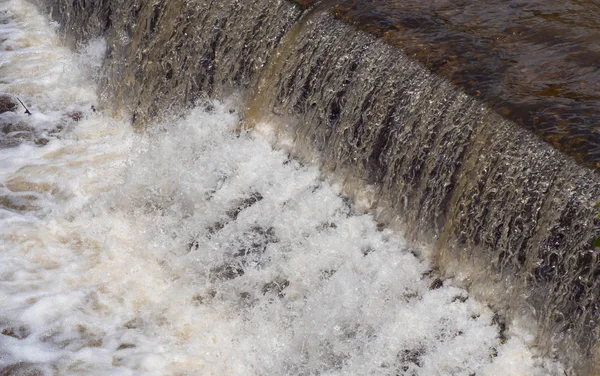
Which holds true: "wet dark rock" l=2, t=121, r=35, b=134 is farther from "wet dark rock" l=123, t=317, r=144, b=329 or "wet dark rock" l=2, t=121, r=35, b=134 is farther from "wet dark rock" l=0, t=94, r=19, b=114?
"wet dark rock" l=123, t=317, r=144, b=329

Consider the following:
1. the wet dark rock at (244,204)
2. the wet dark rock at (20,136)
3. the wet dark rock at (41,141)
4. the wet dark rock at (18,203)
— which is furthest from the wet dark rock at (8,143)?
the wet dark rock at (244,204)

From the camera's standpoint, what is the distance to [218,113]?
7.07m

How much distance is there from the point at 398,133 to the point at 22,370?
291 cm

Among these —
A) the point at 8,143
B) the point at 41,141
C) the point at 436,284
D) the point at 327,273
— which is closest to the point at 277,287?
the point at 327,273

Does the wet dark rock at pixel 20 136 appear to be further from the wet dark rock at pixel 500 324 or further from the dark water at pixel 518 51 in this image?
the wet dark rock at pixel 500 324

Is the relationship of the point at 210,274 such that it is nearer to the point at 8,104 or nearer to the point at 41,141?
the point at 41,141

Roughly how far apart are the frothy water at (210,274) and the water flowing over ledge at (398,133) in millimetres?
220

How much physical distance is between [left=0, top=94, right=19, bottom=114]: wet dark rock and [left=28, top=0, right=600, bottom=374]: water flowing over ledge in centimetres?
87

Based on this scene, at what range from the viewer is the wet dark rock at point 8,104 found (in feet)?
25.6

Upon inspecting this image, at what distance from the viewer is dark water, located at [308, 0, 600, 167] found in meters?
5.12

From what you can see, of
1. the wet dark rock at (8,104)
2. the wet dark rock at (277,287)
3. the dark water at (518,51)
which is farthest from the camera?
the wet dark rock at (8,104)

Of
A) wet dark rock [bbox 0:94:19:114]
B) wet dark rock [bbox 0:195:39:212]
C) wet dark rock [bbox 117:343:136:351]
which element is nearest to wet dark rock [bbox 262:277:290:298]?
wet dark rock [bbox 117:343:136:351]

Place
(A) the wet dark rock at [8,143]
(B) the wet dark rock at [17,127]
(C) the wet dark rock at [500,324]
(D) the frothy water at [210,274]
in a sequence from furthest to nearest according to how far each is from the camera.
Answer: (B) the wet dark rock at [17,127] < (A) the wet dark rock at [8,143] < (D) the frothy water at [210,274] < (C) the wet dark rock at [500,324]

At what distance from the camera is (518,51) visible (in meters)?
5.98
